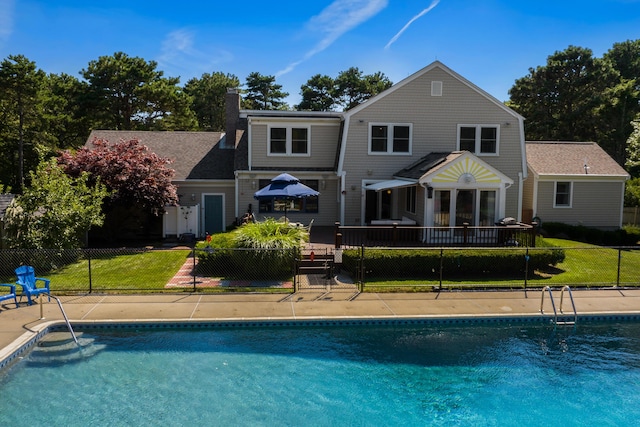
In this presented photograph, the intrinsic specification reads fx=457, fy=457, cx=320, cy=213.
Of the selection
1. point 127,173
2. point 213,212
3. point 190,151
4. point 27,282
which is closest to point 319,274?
point 27,282

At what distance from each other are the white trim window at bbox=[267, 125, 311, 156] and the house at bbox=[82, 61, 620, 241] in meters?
0.05

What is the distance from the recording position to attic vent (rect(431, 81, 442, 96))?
21500 mm

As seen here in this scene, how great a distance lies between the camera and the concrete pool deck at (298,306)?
420 inches

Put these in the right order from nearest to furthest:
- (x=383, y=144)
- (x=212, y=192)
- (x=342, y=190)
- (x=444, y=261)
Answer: (x=444, y=261) < (x=342, y=190) < (x=383, y=144) < (x=212, y=192)

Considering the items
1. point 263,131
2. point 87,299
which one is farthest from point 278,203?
point 87,299

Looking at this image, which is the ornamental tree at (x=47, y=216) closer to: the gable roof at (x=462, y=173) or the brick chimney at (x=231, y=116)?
the brick chimney at (x=231, y=116)

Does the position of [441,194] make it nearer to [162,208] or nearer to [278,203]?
[278,203]

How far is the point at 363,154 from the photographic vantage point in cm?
2177

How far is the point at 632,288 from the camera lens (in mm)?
14164

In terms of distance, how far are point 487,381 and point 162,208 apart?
51.8 ft

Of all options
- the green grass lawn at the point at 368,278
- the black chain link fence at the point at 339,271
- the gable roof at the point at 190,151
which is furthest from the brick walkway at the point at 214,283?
the gable roof at the point at 190,151

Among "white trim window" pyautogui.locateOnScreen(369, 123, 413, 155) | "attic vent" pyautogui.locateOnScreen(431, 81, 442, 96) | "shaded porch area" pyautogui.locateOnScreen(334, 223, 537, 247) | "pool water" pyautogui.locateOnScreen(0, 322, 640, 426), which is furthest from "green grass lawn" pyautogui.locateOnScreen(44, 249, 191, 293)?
"attic vent" pyautogui.locateOnScreen(431, 81, 442, 96)

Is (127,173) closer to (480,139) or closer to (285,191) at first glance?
(285,191)

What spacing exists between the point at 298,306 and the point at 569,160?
2001 cm
